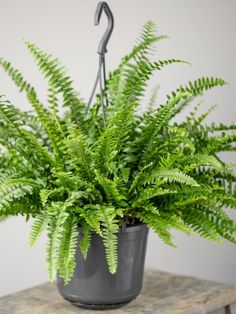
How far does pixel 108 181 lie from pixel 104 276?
27 centimetres

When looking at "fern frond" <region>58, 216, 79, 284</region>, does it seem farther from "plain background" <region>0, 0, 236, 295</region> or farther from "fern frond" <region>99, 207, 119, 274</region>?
"plain background" <region>0, 0, 236, 295</region>

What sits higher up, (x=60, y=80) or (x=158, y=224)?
(x=60, y=80)

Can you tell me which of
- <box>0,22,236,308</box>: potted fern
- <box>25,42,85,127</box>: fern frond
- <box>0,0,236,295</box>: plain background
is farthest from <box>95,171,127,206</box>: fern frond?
<box>0,0,236,295</box>: plain background

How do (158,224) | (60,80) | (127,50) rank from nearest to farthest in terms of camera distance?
(158,224) → (60,80) → (127,50)

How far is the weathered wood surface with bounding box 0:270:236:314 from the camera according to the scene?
1.47m

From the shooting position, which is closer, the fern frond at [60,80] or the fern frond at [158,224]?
the fern frond at [158,224]

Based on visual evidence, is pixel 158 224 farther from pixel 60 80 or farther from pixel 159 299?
pixel 60 80

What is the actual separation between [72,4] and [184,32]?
46 centimetres

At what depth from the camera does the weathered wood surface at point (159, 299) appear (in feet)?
4.82

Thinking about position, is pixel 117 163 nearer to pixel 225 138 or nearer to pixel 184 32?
pixel 225 138

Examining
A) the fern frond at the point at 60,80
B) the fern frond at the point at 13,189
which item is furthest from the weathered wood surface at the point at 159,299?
the fern frond at the point at 60,80

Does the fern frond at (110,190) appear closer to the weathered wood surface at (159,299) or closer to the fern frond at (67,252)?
the fern frond at (67,252)

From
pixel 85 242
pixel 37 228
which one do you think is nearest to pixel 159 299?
pixel 85 242

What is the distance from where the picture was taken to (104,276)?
55.4 inches
